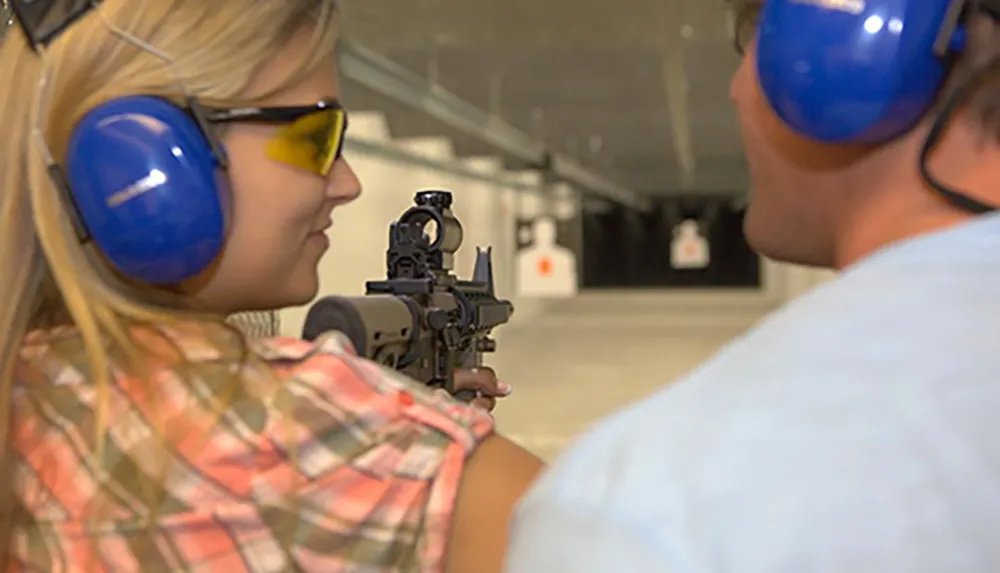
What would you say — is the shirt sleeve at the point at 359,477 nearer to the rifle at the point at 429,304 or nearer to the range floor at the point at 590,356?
the rifle at the point at 429,304

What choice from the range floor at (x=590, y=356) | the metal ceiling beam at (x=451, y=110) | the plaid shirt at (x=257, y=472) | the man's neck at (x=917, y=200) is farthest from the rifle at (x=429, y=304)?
the metal ceiling beam at (x=451, y=110)

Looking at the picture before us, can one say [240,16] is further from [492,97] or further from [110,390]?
[492,97]

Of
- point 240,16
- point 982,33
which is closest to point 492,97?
point 240,16

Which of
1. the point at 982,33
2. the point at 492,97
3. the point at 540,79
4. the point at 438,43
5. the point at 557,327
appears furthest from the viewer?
the point at 557,327

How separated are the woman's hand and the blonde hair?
341 millimetres

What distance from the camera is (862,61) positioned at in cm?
63

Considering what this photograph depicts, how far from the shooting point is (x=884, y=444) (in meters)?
0.49

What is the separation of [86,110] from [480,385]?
503 mm

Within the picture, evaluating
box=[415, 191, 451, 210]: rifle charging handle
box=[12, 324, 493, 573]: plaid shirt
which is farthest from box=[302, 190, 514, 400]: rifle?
box=[12, 324, 493, 573]: plaid shirt

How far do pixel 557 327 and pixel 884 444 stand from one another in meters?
7.56

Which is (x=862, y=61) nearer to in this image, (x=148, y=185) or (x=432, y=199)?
(x=148, y=185)

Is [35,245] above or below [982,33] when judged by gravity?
below

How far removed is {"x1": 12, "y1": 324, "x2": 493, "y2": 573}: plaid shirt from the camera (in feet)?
2.75

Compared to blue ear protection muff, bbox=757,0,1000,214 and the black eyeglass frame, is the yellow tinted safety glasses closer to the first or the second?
the black eyeglass frame
